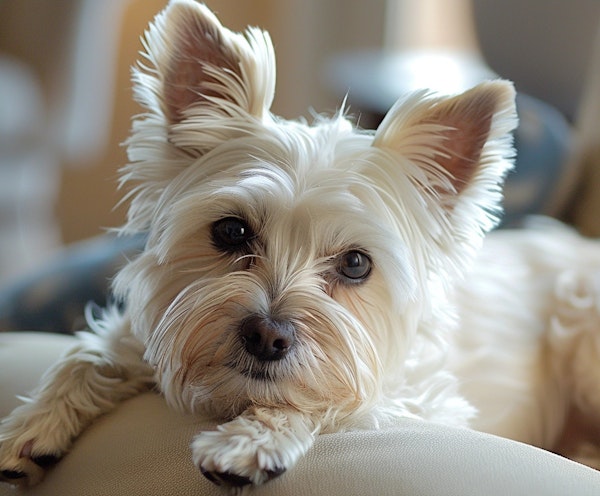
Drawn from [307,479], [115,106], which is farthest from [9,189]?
[307,479]

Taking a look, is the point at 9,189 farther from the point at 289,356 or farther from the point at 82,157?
the point at 289,356

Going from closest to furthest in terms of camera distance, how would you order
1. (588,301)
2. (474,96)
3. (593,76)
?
(474,96), (588,301), (593,76)

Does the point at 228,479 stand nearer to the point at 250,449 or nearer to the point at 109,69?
the point at 250,449

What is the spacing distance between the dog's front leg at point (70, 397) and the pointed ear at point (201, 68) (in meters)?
0.42

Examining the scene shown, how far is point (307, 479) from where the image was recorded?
36.7 inches

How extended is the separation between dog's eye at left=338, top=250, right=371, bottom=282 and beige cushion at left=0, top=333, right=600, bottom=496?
0.84 ft

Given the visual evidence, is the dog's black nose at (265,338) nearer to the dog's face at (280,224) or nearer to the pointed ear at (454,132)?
the dog's face at (280,224)

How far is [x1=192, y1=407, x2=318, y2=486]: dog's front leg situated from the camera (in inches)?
37.1

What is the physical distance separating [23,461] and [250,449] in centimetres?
39

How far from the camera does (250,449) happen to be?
977 mm

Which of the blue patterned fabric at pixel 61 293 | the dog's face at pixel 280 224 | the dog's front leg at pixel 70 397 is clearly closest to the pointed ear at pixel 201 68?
the dog's face at pixel 280 224

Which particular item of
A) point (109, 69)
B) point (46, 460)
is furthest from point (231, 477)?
point (109, 69)

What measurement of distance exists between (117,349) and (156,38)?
0.55 meters

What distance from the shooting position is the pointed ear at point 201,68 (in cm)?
135
